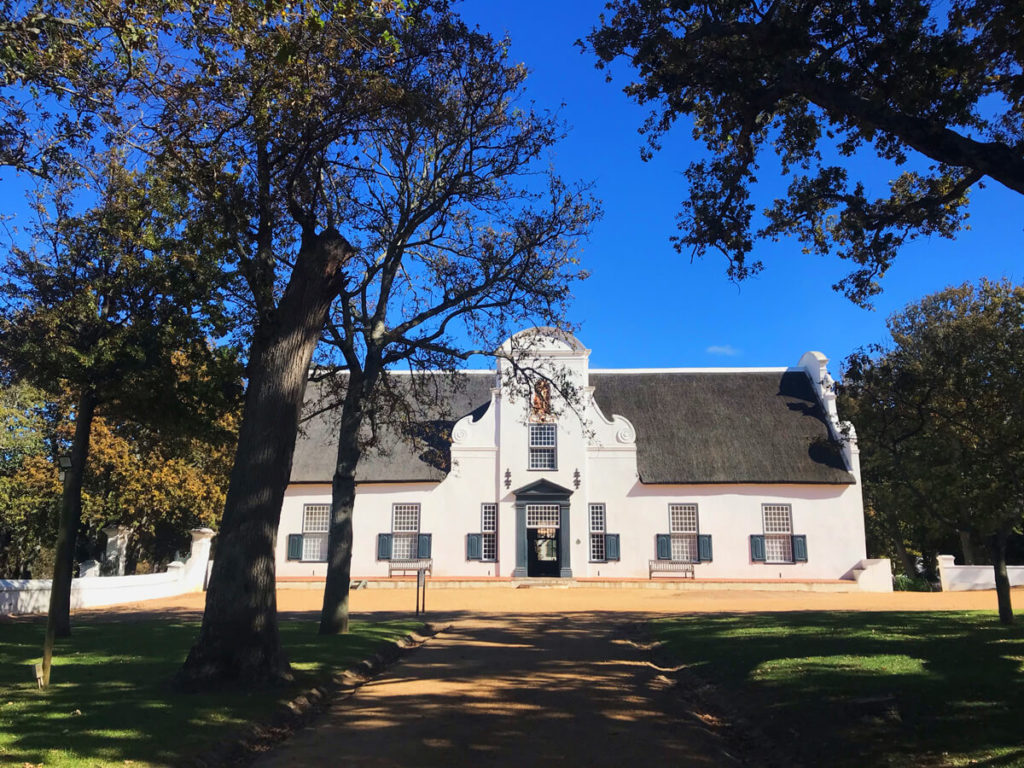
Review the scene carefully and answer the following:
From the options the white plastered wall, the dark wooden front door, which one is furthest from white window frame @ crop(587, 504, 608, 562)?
the dark wooden front door

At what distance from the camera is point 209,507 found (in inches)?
1165

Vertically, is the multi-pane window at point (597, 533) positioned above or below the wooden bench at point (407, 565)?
above

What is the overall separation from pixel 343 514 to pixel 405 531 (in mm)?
16930

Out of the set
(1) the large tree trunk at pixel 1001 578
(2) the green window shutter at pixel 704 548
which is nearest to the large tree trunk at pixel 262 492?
(1) the large tree trunk at pixel 1001 578

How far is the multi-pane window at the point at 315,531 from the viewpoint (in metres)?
31.5

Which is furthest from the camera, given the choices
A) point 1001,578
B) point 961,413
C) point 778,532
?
point 778,532

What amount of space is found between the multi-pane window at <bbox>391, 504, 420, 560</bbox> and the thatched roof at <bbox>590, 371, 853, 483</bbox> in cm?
935

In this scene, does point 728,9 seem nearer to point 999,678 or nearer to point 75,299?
point 999,678

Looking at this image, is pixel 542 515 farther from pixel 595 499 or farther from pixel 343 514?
pixel 343 514

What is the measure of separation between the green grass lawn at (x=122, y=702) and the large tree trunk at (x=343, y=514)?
863 mm

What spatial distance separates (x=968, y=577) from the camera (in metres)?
27.1

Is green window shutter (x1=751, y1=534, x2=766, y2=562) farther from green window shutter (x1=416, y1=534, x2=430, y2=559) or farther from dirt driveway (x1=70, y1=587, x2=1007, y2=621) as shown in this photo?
green window shutter (x1=416, y1=534, x2=430, y2=559)

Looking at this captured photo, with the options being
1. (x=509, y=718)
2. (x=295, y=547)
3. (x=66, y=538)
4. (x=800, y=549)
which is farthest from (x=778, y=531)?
(x=66, y=538)

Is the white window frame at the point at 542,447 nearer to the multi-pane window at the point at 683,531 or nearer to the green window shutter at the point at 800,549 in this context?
the multi-pane window at the point at 683,531
